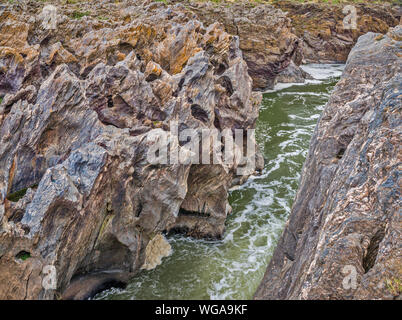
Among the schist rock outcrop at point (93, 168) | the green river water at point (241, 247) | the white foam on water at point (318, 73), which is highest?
the schist rock outcrop at point (93, 168)

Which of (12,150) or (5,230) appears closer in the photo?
(5,230)

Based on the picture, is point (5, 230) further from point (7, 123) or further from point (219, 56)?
point (219, 56)

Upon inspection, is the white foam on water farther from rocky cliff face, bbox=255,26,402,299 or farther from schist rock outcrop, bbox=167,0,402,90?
rocky cliff face, bbox=255,26,402,299

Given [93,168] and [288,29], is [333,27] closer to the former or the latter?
[288,29]

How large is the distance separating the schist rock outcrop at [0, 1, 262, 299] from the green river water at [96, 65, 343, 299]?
80 centimetres

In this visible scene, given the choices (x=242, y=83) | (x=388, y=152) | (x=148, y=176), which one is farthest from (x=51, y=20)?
(x=388, y=152)

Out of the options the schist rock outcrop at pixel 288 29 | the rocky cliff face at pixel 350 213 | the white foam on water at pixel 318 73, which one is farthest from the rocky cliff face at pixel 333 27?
the rocky cliff face at pixel 350 213

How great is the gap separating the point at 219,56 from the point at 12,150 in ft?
67.3

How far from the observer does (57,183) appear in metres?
11.9

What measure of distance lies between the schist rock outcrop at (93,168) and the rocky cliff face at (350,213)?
268 inches

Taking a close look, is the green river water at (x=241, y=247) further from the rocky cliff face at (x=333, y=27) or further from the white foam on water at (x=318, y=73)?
the rocky cliff face at (x=333, y=27)

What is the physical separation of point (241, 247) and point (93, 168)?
29.4 ft

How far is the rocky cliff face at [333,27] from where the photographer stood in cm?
6712

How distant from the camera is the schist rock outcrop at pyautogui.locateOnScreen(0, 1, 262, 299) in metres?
11.7
